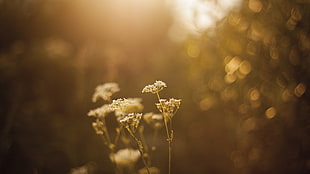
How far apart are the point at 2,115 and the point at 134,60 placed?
438 cm

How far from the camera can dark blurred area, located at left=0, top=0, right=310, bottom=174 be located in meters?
3.21

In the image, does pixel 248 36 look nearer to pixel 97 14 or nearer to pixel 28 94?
pixel 28 94

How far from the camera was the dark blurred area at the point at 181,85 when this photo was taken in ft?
10.5

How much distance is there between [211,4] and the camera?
3723 millimetres

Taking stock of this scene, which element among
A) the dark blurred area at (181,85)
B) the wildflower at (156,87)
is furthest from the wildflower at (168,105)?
the dark blurred area at (181,85)

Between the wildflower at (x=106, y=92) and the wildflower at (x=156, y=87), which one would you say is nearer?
the wildflower at (x=156, y=87)

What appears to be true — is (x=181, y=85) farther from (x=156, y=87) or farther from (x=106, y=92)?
(x=156, y=87)

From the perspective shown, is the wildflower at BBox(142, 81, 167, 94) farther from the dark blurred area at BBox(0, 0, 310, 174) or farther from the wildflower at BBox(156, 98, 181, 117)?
the dark blurred area at BBox(0, 0, 310, 174)

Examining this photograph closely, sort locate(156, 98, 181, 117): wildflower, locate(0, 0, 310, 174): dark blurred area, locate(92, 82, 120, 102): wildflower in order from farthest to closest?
1. locate(0, 0, 310, 174): dark blurred area
2. locate(92, 82, 120, 102): wildflower
3. locate(156, 98, 181, 117): wildflower

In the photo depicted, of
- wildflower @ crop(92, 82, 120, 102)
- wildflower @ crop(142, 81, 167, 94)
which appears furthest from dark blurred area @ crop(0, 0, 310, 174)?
wildflower @ crop(142, 81, 167, 94)

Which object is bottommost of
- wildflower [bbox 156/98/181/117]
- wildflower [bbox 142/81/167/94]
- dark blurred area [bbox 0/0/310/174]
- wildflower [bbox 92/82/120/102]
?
wildflower [bbox 156/98/181/117]

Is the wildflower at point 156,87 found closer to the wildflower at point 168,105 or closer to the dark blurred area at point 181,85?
the wildflower at point 168,105

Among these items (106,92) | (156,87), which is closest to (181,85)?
(106,92)

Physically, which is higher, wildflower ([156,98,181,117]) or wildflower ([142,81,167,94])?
wildflower ([142,81,167,94])
